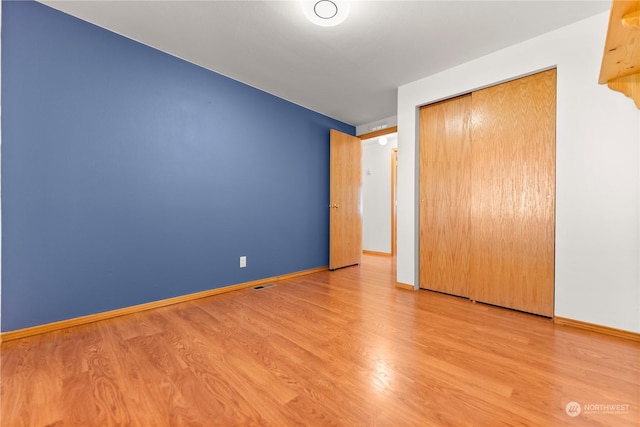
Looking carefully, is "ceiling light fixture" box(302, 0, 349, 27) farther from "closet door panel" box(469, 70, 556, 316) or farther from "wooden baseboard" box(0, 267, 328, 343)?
"wooden baseboard" box(0, 267, 328, 343)

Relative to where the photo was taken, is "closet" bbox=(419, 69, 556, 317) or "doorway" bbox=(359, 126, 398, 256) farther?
"doorway" bbox=(359, 126, 398, 256)

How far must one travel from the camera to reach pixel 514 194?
7.71 feet

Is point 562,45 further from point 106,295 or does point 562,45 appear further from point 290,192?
point 106,295

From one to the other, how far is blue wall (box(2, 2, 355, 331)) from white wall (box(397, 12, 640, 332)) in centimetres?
284

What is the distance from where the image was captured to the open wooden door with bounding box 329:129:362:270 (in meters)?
4.05

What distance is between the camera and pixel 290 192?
3592 mm

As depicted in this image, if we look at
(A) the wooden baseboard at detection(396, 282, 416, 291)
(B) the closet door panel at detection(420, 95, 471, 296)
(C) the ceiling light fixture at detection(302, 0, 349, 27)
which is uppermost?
(C) the ceiling light fixture at detection(302, 0, 349, 27)

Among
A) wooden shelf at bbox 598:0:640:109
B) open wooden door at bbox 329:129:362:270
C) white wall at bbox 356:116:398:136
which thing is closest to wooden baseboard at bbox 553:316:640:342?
wooden shelf at bbox 598:0:640:109

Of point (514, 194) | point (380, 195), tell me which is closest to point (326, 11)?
point (514, 194)

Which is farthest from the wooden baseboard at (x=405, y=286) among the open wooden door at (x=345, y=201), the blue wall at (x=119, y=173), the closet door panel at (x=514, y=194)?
the blue wall at (x=119, y=173)

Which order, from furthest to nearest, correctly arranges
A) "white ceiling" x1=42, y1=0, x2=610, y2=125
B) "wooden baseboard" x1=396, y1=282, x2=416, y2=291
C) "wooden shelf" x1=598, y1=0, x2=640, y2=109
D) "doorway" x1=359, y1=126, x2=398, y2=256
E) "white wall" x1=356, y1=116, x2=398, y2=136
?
"doorway" x1=359, y1=126, x2=398, y2=256, "white wall" x1=356, y1=116, x2=398, y2=136, "wooden baseboard" x1=396, y1=282, x2=416, y2=291, "white ceiling" x1=42, y1=0, x2=610, y2=125, "wooden shelf" x1=598, y1=0, x2=640, y2=109

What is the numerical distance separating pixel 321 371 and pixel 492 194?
2209mm

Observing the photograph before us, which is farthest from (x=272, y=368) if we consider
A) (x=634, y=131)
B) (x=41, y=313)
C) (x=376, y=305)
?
(x=634, y=131)

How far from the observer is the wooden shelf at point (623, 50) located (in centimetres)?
81
